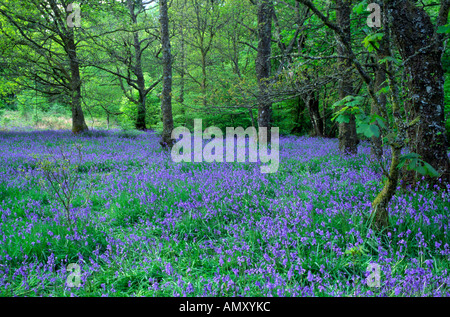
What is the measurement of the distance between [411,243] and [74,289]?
9.89 ft

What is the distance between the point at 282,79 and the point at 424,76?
9.99ft

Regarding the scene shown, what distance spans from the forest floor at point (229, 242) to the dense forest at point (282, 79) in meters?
0.08

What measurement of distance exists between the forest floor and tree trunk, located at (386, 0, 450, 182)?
550mm

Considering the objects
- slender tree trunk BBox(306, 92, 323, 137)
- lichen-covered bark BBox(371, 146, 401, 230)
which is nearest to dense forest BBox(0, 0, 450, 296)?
lichen-covered bark BBox(371, 146, 401, 230)

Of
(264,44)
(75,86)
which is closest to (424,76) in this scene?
(264,44)

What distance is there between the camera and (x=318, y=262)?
7.75ft

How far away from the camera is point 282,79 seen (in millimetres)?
6254

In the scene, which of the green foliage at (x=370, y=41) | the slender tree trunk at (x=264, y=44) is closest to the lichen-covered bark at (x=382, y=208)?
the green foliage at (x=370, y=41)

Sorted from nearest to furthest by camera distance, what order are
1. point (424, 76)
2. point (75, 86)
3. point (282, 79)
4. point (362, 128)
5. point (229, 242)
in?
point (362, 128) < point (229, 242) < point (424, 76) < point (282, 79) < point (75, 86)

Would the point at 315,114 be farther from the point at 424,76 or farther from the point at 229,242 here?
the point at 229,242

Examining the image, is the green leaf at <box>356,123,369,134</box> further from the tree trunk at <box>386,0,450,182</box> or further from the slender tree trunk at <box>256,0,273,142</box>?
the slender tree trunk at <box>256,0,273,142</box>

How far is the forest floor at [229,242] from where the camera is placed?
2137 mm
